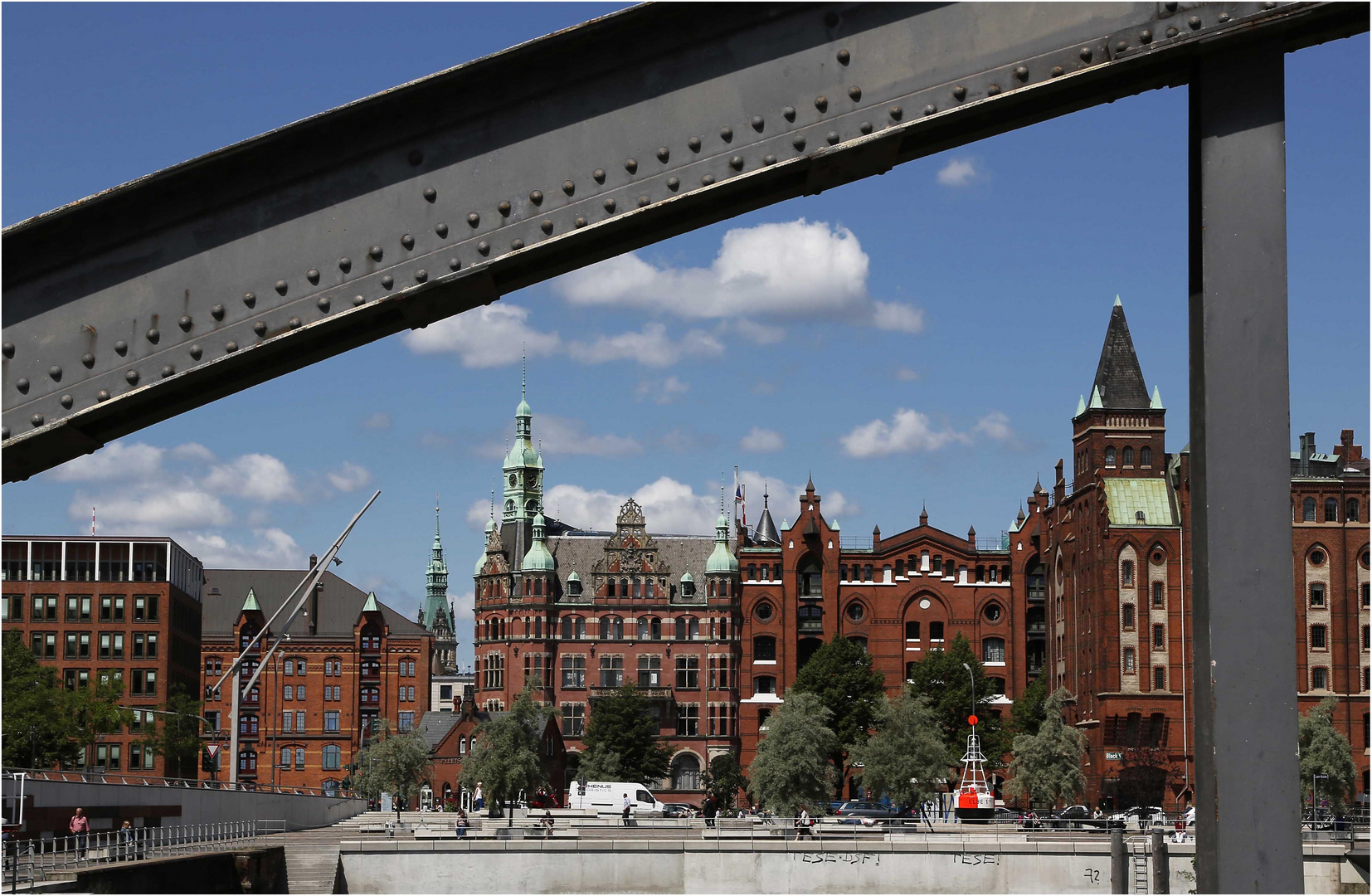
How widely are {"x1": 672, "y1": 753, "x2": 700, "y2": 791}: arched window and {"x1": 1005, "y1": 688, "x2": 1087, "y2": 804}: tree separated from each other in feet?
95.3

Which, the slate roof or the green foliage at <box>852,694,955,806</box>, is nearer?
the green foliage at <box>852,694,955,806</box>

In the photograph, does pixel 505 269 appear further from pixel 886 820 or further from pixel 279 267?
pixel 886 820

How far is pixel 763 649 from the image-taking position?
10381 cm

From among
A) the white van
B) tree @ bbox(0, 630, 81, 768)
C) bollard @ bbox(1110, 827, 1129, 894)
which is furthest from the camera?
the white van

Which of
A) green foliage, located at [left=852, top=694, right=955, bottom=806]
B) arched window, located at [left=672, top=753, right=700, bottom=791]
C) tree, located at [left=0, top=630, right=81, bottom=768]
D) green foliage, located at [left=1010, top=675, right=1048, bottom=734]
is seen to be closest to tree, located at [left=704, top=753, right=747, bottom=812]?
arched window, located at [left=672, top=753, right=700, bottom=791]

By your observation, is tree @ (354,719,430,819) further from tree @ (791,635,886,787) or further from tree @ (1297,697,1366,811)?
tree @ (1297,697,1366,811)

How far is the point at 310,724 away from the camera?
11931cm

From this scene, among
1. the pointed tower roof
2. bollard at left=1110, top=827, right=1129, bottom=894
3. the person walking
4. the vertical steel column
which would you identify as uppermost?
the pointed tower roof

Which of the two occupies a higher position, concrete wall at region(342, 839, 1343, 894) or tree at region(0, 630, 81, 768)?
tree at region(0, 630, 81, 768)

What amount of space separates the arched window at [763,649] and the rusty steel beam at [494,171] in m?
99.8

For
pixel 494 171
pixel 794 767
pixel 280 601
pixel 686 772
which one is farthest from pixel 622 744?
pixel 494 171

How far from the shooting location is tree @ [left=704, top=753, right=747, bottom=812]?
9331 centimetres

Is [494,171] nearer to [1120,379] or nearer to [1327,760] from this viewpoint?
[1327,760]

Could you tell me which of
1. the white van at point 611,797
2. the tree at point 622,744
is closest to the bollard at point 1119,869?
the white van at point 611,797
